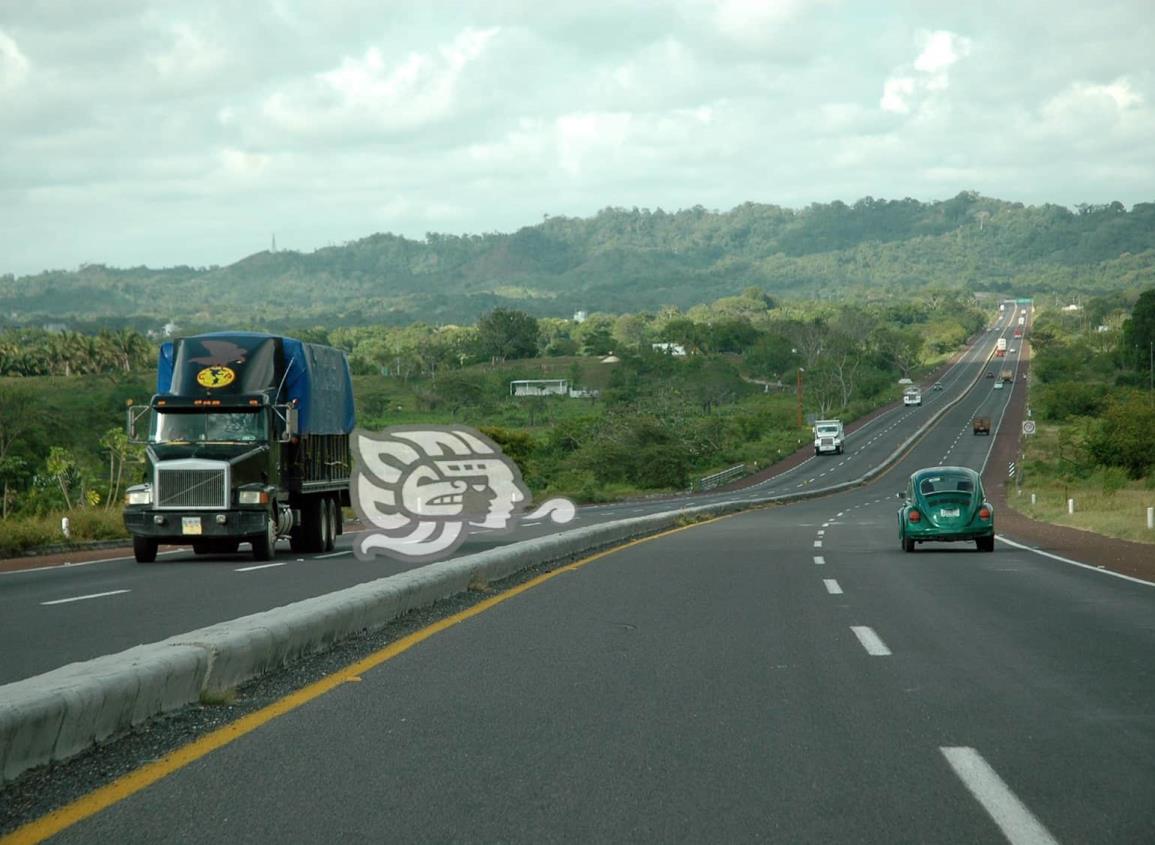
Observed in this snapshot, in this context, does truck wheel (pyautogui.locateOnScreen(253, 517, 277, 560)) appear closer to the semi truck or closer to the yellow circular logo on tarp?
the semi truck

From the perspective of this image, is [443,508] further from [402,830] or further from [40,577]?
[402,830]

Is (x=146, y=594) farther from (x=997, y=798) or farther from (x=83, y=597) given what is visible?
(x=997, y=798)

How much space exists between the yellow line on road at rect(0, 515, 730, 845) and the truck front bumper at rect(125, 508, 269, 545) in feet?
37.0

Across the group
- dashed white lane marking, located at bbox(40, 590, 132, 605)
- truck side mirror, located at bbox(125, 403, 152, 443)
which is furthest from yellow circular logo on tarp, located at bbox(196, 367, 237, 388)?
dashed white lane marking, located at bbox(40, 590, 132, 605)

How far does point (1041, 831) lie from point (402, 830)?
2.64 meters

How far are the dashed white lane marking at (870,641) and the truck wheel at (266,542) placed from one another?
522 inches

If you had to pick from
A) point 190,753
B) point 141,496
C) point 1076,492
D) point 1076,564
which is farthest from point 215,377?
point 1076,492

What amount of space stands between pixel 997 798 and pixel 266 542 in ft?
63.3

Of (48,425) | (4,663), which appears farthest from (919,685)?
(48,425)

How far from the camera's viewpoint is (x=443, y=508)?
920 inches

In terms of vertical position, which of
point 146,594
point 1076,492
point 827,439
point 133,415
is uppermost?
point 133,415

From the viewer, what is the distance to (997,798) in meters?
6.55

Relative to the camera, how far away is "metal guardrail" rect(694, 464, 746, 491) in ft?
293

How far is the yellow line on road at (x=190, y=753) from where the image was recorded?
239 inches
